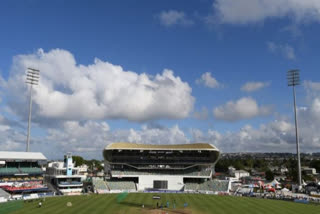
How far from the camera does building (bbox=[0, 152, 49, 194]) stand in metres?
67.6

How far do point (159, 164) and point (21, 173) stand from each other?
41213mm

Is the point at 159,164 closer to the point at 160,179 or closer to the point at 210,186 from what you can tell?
the point at 160,179

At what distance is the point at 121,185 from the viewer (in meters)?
84.6

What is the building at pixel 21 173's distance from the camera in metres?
67.6

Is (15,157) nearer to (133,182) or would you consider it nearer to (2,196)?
(2,196)

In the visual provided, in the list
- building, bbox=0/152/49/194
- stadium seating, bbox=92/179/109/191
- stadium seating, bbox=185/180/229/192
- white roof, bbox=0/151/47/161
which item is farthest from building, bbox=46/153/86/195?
stadium seating, bbox=185/180/229/192

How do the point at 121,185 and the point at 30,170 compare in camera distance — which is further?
the point at 121,185

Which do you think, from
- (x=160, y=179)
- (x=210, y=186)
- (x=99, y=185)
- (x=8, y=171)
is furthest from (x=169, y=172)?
(x=8, y=171)

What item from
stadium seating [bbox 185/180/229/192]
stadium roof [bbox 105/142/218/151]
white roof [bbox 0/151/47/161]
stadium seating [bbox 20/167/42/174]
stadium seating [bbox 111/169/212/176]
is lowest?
stadium seating [bbox 185/180/229/192]

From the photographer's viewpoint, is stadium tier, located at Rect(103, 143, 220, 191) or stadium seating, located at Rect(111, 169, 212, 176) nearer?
stadium tier, located at Rect(103, 143, 220, 191)

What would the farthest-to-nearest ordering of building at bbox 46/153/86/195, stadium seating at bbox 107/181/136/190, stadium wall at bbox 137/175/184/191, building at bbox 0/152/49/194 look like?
stadium wall at bbox 137/175/184/191, stadium seating at bbox 107/181/136/190, building at bbox 46/153/86/195, building at bbox 0/152/49/194

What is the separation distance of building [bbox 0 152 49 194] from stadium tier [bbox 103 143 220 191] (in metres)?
20.6

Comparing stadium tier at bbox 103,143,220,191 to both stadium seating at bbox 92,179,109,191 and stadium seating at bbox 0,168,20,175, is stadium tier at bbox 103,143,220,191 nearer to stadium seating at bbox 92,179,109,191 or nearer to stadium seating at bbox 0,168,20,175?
stadium seating at bbox 92,179,109,191

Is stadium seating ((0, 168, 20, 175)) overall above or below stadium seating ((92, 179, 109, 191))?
above
